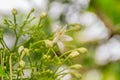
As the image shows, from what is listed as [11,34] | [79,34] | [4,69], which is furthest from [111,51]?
[4,69]

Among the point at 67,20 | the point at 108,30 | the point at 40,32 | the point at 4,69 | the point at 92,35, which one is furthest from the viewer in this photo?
the point at 67,20

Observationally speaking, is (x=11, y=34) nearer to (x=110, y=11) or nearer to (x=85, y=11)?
(x=85, y=11)

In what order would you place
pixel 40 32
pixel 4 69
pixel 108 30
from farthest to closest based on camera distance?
pixel 108 30, pixel 40 32, pixel 4 69

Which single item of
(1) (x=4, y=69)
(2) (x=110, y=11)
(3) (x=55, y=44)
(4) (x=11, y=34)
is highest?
(4) (x=11, y=34)

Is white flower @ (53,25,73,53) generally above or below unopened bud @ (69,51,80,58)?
above

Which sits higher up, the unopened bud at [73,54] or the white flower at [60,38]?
the white flower at [60,38]

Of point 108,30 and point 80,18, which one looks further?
point 80,18

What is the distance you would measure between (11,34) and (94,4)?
2.52 feet

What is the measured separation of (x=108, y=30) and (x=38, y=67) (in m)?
0.91

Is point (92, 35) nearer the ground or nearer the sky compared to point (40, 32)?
nearer the sky

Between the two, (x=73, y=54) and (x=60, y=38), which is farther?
(x=60, y=38)

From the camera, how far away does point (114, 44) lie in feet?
11.1

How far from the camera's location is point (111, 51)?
11.3 feet

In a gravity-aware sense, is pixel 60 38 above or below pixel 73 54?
above
